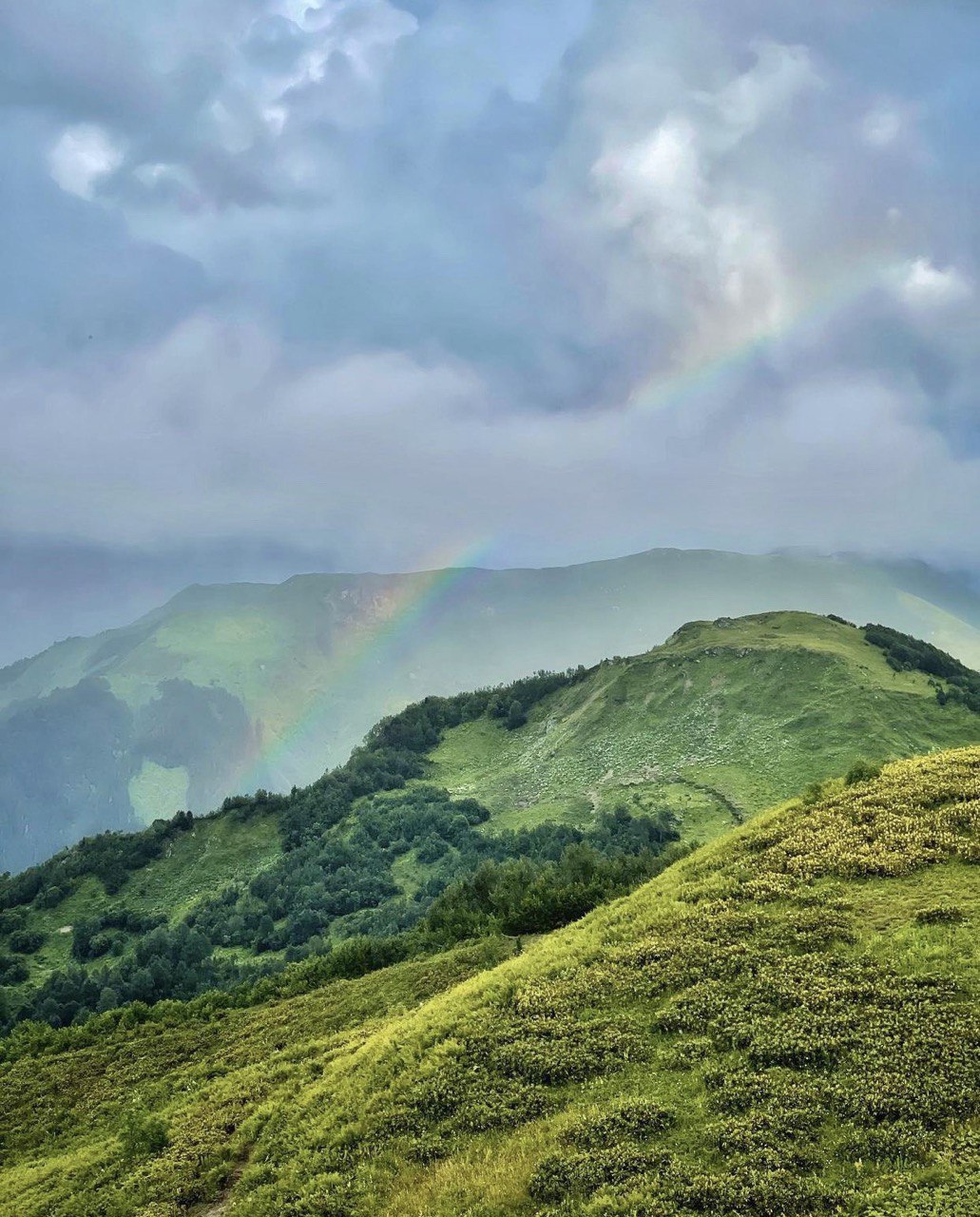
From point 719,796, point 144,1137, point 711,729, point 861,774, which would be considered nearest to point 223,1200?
point 144,1137

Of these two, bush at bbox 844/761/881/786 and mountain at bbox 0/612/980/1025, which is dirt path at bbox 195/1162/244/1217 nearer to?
bush at bbox 844/761/881/786

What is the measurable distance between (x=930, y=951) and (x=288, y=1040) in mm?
24924

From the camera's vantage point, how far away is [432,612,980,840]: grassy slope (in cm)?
10556

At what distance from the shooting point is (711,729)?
125 metres

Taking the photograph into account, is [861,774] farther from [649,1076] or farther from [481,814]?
[481,814]

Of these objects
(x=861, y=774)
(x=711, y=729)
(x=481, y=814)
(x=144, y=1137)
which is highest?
(x=861, y=774)

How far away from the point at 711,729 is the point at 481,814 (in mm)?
40998

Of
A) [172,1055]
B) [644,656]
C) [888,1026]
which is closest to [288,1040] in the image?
[172,1055]

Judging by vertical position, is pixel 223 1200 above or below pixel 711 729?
below

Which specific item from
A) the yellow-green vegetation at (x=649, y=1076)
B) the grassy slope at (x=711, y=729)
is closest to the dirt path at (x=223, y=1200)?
the yellow-green vegetation at (x=649, y=1076)

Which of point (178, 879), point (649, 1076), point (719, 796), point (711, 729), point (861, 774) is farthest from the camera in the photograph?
point (711, 729)

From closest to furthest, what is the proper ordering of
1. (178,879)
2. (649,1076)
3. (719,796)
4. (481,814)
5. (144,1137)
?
(649,1076)
(144,1137)
(719,796)
(178,879)
(481,814)

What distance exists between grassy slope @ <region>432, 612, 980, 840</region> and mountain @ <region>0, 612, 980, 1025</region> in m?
0.40

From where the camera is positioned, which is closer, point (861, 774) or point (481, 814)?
point (861, 774)
